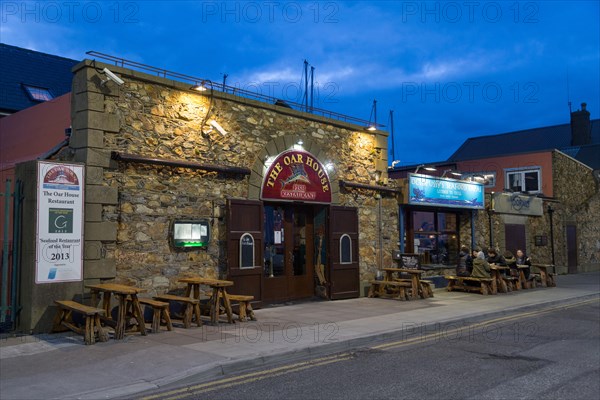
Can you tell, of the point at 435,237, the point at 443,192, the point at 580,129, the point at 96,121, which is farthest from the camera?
the point at 580,129

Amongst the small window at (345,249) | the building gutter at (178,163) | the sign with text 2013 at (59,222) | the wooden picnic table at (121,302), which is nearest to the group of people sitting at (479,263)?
the small window at (345,249)

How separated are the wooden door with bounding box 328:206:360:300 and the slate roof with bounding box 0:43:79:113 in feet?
50.5

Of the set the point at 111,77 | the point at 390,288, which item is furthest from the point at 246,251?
the point at 390,288

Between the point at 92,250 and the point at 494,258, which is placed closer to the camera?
the point at 92,250

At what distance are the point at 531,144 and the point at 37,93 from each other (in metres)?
36.1

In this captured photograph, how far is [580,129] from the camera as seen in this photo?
40656mm

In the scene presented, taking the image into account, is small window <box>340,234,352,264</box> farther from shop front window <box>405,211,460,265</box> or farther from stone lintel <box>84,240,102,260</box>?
stone lintel <box>84,240,102,260</box>

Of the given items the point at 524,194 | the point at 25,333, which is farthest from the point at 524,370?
the point at 524,194

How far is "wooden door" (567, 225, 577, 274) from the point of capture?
1053 inches

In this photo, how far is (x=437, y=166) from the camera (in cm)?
2980

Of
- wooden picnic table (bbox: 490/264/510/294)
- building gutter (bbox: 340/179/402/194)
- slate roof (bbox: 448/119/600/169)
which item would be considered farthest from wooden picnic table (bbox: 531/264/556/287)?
slate roof (bbox: 448/119/600/169)

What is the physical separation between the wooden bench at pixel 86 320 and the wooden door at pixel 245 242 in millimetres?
3647

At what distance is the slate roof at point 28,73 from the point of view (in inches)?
907

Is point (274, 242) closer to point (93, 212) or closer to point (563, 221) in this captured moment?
point (93, 212)
